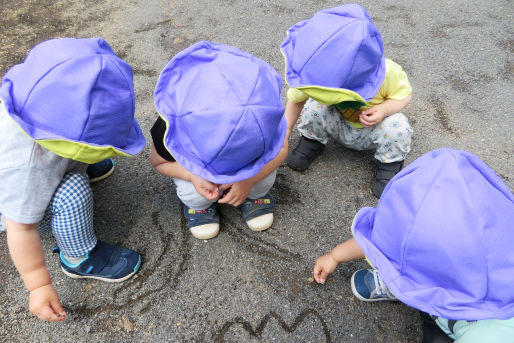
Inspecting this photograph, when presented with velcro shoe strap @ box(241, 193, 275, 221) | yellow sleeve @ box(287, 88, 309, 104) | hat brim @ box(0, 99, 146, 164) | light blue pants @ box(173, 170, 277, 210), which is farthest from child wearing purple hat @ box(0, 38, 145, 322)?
yellow sleeve @ box(287, 88, 309, 104)

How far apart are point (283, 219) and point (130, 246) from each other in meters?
0.57

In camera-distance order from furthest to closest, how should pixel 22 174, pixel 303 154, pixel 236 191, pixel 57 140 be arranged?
pixel 303 154, pixel 236 191, pixel 22 174, pixel 57 140

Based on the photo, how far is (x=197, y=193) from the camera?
125cm

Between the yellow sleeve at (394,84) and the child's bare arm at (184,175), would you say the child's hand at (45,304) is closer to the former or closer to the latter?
the child's bare arm at (184,175)

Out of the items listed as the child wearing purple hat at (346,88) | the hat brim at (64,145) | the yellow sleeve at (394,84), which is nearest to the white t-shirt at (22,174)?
the hat brim at (64,145)

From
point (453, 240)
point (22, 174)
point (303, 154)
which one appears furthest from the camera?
point (303, 154)

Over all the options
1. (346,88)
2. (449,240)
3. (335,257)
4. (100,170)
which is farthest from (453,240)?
(100,170)

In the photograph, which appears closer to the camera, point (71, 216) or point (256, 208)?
point (71, 216)

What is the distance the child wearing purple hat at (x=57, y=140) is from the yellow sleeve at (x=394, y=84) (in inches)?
35.5

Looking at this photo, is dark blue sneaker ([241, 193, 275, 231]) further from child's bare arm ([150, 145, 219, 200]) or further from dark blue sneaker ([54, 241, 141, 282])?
dark blue sneaker ([54, 241, 141, 282])

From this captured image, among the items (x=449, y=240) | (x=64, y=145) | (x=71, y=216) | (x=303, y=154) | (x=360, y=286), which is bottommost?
(x=360, y=286)

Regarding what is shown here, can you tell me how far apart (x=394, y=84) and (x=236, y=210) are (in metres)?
0.77

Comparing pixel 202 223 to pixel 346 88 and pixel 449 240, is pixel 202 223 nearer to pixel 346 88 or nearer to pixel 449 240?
pixel 346 88

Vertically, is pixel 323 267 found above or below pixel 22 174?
below
